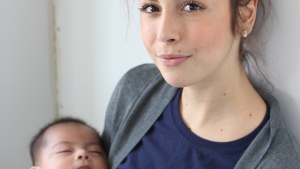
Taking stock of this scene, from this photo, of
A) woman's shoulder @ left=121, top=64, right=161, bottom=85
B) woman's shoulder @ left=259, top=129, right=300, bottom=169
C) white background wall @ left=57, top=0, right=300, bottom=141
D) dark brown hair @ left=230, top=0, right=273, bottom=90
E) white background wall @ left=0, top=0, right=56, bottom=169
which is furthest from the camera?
Answer: white background wall @ left=0, top=0, right=56, bottom=169

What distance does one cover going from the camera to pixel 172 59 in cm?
82

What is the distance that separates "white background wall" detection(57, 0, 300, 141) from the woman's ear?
9 centimetres

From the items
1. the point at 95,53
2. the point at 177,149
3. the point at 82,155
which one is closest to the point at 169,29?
the point at 177,149

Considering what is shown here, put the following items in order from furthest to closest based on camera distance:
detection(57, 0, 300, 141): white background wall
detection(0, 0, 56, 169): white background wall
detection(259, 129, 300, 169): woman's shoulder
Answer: detection(0, 0, 56, 169): white background wall
detection(57, 0, 300, 141): white background wall
detection(259, 129, 300, 169): woman's shoulder

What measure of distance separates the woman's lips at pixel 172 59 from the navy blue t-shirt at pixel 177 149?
20 centimetres

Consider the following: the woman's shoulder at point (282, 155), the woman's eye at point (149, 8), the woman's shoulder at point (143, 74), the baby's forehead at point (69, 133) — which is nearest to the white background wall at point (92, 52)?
the woman's shoulder at point (143, 74)

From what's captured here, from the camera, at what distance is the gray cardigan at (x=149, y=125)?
0.80 metres

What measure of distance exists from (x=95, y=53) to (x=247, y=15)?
2.54 ft

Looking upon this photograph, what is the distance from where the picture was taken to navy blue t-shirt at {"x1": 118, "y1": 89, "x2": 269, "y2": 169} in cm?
85

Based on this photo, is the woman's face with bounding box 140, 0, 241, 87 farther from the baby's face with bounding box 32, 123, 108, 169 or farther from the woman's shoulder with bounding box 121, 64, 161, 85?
the baby's face with bounding box 32, 123, 108, 169

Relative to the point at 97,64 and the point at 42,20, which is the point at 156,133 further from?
the point at 42,20

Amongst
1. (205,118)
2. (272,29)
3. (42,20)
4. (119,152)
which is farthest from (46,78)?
(272,29)

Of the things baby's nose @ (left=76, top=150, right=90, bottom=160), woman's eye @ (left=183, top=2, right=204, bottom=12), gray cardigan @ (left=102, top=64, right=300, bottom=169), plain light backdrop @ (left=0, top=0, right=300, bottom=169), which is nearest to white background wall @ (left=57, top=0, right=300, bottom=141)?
plain light backdrop @ (left=0, top=0, right=300, bottom=169)

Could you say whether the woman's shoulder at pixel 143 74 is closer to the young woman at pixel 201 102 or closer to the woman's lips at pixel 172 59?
the young woman at pixel 201 102
